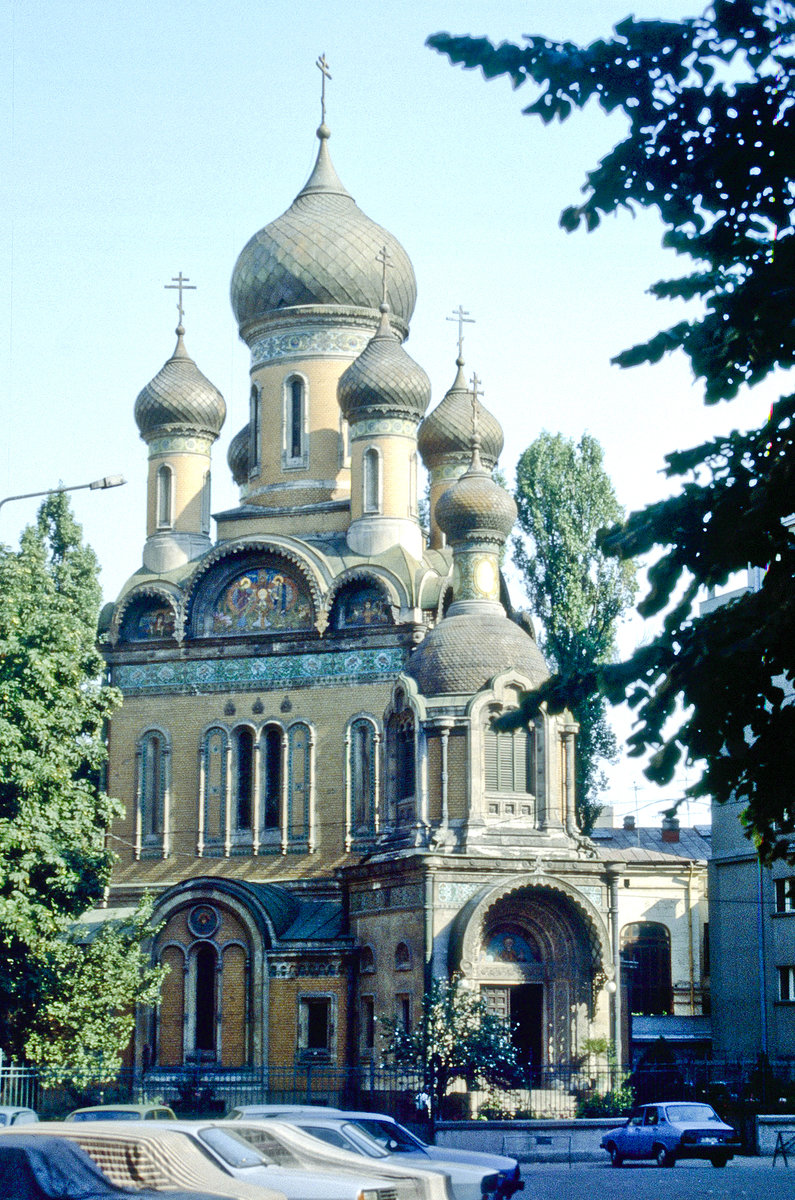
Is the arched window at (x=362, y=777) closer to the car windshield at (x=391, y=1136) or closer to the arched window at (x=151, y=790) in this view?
the arched window at (x=151, y=790)

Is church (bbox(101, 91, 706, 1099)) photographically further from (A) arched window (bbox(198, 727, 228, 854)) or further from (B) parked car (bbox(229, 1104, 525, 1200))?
(B) parked car (bbox(229, 1104, 525, 1200))

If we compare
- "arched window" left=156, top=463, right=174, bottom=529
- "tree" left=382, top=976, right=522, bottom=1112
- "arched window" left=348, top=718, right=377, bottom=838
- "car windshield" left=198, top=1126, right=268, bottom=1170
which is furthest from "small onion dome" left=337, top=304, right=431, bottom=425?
"car windshield" left=198, top=1126, right=268, bottom=1170

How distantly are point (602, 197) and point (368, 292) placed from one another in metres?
27.5

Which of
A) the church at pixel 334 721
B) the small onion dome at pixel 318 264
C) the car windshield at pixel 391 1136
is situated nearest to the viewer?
the car windshield at pixel 391 1136

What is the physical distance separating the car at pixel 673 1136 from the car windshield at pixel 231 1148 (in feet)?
37.7

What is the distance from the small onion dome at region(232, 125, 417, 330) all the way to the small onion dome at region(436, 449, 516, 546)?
634 cm

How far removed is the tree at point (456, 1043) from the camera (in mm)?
24922

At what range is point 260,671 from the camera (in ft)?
106

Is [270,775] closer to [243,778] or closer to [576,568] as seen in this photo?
[243,778]

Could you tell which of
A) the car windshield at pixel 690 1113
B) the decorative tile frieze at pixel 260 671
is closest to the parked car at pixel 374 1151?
the car windshield at pixel 690 1113

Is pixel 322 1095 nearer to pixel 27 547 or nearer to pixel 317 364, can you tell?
pixel 27 547

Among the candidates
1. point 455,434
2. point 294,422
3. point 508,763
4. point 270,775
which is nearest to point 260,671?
point 270,775

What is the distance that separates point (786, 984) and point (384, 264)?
15272 mm

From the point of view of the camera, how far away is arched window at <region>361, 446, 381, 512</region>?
33344 mm
